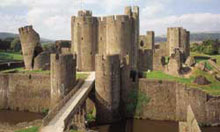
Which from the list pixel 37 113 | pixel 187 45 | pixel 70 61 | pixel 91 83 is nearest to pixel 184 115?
pixel 91 83

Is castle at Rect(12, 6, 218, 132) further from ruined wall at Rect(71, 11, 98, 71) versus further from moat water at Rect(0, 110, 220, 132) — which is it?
moat water at Rect(0, 110, 220, 132)

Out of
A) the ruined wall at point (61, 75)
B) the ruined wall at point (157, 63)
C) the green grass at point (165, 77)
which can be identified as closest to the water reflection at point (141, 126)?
the green grass at point (165, 77)

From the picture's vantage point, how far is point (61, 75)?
966 inches

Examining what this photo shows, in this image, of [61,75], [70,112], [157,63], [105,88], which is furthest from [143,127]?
[157,63]

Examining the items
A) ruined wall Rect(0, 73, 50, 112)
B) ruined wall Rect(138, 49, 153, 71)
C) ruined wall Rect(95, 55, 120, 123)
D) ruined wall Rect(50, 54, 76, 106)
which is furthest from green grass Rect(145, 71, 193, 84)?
ruined wall Rect(0, 73, 50, 112)

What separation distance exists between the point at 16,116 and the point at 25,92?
3.15 m

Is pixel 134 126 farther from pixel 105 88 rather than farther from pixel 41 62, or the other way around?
pixel 41 62

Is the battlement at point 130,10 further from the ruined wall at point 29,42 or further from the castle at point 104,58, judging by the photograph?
the ruined wall at point 29,42

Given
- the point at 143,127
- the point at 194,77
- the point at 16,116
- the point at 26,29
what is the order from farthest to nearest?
the point at 26,29 < the point at 194,77 < the point at 16,116 < the point at 143,127

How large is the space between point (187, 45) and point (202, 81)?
22323 millimetres

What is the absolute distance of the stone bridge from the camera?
17.5 meters

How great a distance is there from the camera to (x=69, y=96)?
75.8 feet

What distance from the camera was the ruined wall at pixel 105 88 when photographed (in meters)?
24.5

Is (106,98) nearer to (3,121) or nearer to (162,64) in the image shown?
(3,121)
